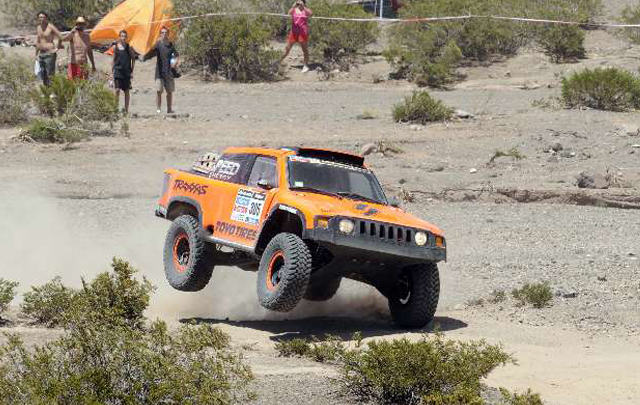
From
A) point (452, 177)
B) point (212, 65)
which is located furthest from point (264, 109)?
point (452, 177)

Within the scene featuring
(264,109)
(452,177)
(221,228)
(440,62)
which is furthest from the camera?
(440,62)

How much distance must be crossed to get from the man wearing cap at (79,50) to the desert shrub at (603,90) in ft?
32.3

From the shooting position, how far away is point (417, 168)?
2056 cm

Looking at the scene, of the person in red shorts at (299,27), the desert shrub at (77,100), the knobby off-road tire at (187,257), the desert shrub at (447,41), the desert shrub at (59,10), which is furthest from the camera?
the desert shrub at (59,10)

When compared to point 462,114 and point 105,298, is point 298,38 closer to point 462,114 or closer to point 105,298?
point 462,114

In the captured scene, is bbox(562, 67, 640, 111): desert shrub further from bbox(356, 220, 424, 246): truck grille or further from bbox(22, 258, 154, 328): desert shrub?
bbox(22, 258, 154, 328): desert shrub

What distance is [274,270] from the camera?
11445 millimetres

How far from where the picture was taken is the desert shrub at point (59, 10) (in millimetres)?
Result: 33844

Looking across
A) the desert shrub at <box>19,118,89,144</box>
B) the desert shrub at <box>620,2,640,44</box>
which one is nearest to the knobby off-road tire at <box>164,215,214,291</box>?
the desert shrub at <box>19,118,89,144</box>

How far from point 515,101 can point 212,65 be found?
787 cm

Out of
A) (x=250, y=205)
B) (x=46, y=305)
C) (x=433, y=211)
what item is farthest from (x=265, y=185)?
(x=433, y=211)

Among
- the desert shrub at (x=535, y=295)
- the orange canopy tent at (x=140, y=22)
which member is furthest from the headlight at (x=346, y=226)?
the orange canopy tent at (x=140, y=22)

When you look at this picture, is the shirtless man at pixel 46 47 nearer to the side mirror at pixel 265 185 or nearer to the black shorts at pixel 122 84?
the black shorts at pixel 122 84

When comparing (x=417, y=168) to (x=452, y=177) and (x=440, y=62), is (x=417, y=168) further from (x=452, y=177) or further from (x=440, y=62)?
(x=440, y=62)
